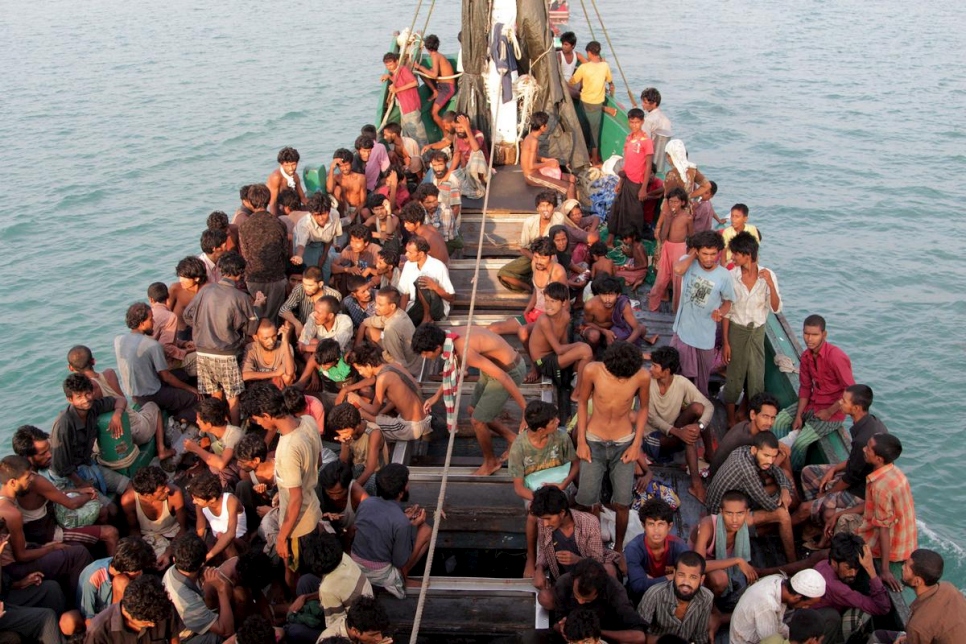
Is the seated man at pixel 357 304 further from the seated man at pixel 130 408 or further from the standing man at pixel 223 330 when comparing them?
the seated man at pixel 130 408

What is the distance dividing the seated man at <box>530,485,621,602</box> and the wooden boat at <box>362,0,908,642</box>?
0.66 ft

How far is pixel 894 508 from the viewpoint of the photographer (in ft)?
17.0

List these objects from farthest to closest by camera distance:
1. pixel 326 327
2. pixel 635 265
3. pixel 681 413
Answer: pixel 635 265, pixel 326 327, pixel 681 413

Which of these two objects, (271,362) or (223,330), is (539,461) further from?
(223,330)

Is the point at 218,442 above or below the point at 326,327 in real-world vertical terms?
below

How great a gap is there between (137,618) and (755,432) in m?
3.99

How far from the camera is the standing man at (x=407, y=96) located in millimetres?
11727

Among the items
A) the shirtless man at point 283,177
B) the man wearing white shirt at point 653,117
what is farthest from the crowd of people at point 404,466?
the man wearing white shirt at point 653,117

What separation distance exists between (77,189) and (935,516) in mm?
17758

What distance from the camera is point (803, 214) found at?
1848 centimetres

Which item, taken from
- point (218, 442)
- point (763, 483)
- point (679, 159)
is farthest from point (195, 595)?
point (679, 159)

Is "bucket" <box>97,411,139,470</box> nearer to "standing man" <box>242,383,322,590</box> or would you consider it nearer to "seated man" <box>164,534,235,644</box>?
"standing man" <box>242,383,322,590</box>

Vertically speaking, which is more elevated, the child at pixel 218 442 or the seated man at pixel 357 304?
the seated man at pixel 357 304

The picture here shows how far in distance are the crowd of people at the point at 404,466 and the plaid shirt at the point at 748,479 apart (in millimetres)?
15
